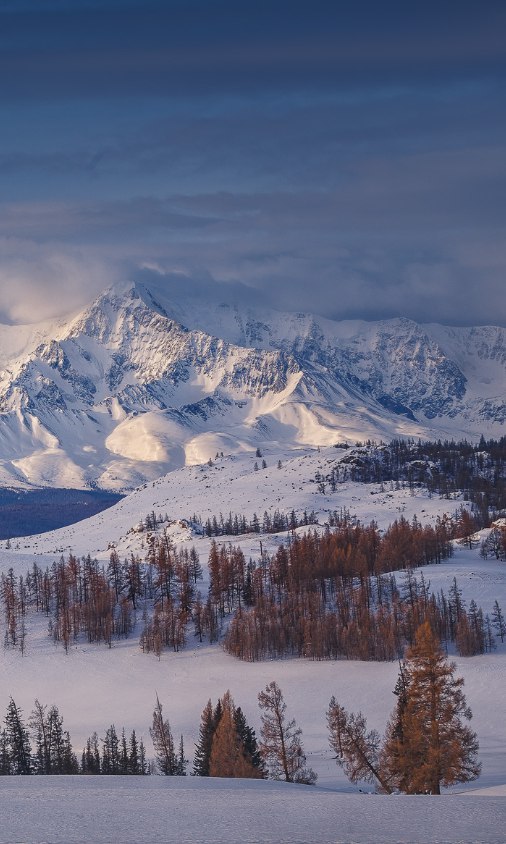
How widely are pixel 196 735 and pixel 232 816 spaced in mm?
77075

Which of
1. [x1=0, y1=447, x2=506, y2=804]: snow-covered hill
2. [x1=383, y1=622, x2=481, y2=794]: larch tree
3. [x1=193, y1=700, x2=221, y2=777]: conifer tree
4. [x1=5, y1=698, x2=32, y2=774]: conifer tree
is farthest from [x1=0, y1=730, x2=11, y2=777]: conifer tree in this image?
[x1=383, y1=622, x2=481, y2=794]: larch tree

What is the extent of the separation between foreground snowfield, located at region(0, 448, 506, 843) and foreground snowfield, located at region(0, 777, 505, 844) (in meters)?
0.06

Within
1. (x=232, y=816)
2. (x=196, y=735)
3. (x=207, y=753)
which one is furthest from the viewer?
(x=196, y=735)

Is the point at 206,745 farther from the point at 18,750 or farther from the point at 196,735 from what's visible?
the point at 196,735

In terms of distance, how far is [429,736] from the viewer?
53.2 m

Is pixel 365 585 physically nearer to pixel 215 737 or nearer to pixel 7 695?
pixel 7 695

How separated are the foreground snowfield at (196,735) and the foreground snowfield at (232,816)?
6 centimetres

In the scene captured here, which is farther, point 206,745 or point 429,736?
point 206,745

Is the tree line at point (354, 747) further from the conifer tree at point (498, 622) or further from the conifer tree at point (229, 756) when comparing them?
the conifer tree at point (498, 622)

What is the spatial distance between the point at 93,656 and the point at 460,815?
123633 millimetres

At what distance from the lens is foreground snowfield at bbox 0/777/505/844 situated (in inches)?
1007

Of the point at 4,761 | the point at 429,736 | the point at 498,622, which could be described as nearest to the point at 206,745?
the point at 4,761

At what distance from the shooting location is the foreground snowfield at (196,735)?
26906 millimetres

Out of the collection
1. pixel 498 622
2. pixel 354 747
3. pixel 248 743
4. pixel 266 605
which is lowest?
pixel 248 743
